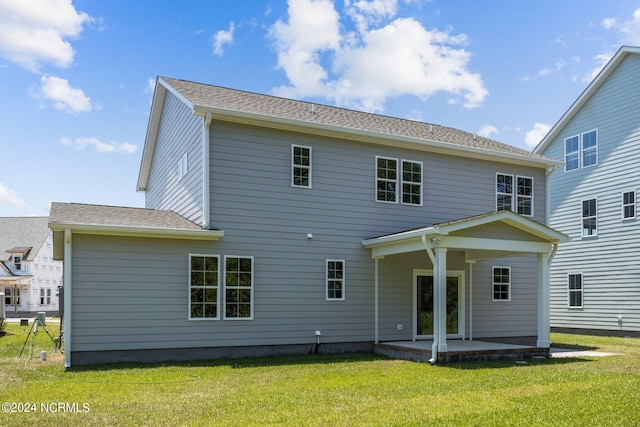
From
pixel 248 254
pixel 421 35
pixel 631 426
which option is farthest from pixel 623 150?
pixel 631 426

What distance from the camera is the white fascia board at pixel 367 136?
1289cm

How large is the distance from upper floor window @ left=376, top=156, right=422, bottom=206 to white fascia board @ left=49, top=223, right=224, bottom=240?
464 cm

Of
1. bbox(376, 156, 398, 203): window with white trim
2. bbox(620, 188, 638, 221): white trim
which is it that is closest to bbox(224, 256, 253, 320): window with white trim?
bbox(376, 156, 398, 203): window with white trim

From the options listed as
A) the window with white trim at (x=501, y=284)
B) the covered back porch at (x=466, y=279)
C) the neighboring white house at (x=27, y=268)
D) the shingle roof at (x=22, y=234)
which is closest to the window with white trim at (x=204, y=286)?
the covered back porch at (x=466, y=279)

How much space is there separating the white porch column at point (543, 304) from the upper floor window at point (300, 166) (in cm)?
609

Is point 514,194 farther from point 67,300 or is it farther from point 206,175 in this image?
point 67,300

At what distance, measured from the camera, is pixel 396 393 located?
8492 millimetres

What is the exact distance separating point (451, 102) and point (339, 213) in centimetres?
653

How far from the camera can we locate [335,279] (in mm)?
14102

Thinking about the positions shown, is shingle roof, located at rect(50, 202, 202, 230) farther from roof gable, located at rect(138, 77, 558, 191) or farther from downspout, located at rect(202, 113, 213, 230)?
roof gable, located at rect(138, 77, 558, 191)

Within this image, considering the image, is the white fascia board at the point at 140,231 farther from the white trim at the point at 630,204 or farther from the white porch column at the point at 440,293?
the white trim at the point at 630,204

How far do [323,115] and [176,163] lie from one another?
14.2ft

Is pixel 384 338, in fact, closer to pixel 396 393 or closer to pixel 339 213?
pixel 339 213

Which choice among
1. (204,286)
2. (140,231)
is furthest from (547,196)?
(140,231)
